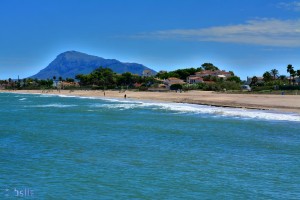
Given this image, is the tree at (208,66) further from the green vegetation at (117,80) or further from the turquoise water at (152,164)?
the turquoise water at (152,164)

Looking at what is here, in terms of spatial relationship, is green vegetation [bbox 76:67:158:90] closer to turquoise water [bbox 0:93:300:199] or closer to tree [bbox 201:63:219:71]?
tree [bbox 201:63:219:71]

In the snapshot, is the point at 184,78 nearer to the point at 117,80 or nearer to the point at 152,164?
the point at 117,80

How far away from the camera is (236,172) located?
16516 mm

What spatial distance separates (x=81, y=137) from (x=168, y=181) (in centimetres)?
1279

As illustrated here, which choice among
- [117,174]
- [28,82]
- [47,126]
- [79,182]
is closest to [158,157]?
[117,174]

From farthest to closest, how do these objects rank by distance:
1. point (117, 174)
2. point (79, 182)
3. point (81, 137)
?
1. point (81, 137)
2. point (117, 174)
3. point (79, 182)

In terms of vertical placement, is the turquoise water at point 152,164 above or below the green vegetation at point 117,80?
below

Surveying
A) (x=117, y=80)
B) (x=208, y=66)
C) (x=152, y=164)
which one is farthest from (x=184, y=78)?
(x=152, y=164)

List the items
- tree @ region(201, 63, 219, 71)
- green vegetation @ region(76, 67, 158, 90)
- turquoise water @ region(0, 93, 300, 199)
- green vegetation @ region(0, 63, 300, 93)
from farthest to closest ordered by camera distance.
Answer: tree @ region(201, 63, 219, 71), green vegetation @ region(76, 67, 158, 90), green vegetation @ region(0, 63, 300, 93), turquoise water @ region(0, 93, 300, 199)

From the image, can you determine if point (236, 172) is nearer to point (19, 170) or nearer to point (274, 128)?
point (19, 170)

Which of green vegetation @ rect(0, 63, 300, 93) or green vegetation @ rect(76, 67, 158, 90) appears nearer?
green vegetation @ rect(0, 63, 300, 93)

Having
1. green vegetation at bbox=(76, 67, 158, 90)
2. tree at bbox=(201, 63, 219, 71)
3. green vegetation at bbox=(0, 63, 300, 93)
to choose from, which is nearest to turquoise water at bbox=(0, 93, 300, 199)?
green vegetation at bbox=(0, 63, 300, 93)

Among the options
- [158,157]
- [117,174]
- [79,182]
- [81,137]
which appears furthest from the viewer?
[81,137]

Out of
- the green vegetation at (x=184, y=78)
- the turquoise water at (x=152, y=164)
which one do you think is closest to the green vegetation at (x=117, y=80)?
the green vegetation at (x=184, y=78)
